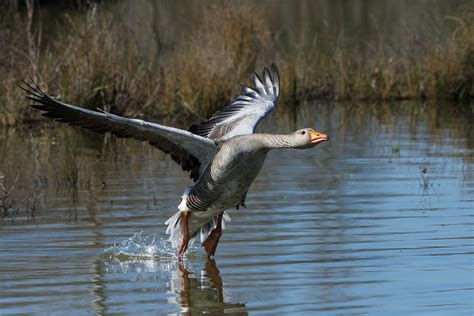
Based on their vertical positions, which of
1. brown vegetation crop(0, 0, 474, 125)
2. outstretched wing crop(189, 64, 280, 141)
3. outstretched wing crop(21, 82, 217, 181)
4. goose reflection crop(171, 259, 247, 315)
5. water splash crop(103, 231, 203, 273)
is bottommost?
goose reflection crop(171, 259, 247, 315)

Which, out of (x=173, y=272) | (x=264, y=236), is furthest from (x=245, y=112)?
(x=173, y=272)

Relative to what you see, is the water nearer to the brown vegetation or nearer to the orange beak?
the orange beak

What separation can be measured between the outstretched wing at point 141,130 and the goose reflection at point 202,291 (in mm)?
1009

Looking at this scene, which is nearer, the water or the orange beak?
the water

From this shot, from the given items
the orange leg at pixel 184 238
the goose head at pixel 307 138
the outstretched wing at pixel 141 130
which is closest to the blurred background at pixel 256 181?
the orange leg at pixel 184 238

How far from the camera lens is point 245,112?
37.1 ft

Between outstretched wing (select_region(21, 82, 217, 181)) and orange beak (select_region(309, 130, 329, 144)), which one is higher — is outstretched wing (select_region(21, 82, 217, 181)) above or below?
above

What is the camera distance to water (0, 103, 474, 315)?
7.88 meters

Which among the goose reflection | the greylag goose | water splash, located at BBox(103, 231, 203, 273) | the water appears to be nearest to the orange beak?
the greylag goose

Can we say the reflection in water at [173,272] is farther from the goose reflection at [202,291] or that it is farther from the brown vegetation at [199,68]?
the brown vegetation at [199,68]

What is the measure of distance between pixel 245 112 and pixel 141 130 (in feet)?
6.56

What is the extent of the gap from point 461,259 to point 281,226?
2.17 meters

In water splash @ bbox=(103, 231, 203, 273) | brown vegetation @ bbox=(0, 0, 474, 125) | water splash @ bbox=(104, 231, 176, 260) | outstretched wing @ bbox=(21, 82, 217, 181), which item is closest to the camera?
outstretched wing @ bbox=(21, 82, 217, 181)

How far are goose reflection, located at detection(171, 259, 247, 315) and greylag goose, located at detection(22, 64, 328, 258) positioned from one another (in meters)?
0.53
